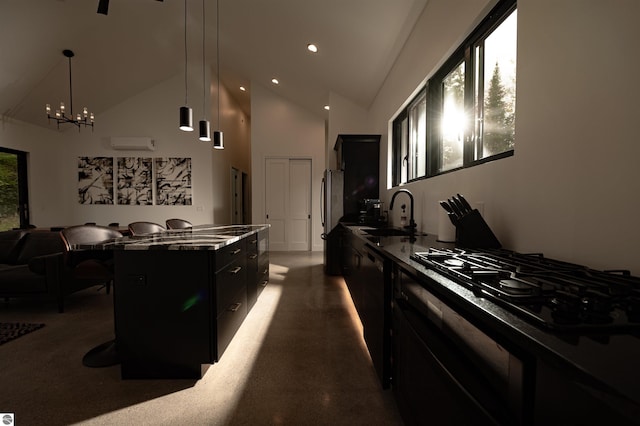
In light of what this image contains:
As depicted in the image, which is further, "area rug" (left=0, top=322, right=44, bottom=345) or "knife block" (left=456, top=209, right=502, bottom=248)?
"area rug" (left=0, top=322, right=44, bottom=345)

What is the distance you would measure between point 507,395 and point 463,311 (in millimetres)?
228

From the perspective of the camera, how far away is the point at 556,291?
73 cm

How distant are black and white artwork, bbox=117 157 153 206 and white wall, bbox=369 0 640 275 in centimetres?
711

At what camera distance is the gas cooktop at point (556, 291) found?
0.56 m

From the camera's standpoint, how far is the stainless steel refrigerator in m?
4.88

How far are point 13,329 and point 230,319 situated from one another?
7.10ft

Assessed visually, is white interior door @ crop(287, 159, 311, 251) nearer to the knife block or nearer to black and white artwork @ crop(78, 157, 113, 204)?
black and white artwork @ crop(78, 157, 113, 204)

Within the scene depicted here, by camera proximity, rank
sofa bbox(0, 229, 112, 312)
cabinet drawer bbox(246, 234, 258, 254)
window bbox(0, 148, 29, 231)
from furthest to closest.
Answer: window bbox(0, 148, 29, 231) → sofa bbox(0, 229, 112, 312) → cabinet drawer bbox(246, 234, 258, 254)

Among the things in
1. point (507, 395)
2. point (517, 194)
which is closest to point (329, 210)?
point (517, 194)

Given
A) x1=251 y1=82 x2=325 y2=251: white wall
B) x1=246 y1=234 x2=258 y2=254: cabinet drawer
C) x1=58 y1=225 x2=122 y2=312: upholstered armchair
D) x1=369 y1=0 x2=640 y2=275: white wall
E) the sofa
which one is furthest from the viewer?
x1=251 y1=82 x2=325 y2=251: white wall

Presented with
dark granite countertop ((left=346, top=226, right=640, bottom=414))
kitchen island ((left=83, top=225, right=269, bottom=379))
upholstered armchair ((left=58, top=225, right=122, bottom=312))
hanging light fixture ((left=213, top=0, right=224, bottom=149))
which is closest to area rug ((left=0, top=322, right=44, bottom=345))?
upholstered armchair ((left=58, top=225, right=122, bottom=312))

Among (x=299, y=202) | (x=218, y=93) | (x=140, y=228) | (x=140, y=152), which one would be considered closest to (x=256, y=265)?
(x=140, y=228)

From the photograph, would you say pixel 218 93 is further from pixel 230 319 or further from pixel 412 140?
pixel 230 319

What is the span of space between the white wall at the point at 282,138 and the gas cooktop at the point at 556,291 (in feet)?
21.6
